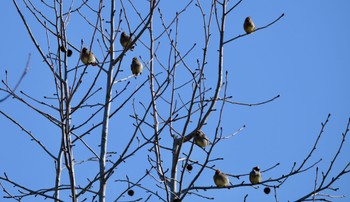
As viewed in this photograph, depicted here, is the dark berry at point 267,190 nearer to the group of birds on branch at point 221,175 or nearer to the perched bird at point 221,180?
the group of birds on branch at point 221,175

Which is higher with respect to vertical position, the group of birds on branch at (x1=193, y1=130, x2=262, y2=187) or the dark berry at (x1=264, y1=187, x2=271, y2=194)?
the group of birds on branch at (x1=193, y1=130, x2=262, y2=187)

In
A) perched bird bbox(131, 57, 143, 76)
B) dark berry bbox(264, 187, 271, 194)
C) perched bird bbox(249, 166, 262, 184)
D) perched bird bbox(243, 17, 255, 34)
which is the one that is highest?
perched bird bbox(243, 17, 255, 34)

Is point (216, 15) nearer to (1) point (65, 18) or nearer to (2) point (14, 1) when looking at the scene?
(1) point (65, 18)

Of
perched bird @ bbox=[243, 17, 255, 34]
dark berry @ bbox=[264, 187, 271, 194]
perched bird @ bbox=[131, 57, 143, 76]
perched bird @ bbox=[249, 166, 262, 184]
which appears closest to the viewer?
dark berry @ bbox=[264, 187, 271, 194]

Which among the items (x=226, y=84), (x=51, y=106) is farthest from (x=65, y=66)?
(x=226, y=84)

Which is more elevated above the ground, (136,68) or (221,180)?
(136,68)

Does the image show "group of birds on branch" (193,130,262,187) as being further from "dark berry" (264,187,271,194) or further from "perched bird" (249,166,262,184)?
"dark berry" (264,187,271,194)

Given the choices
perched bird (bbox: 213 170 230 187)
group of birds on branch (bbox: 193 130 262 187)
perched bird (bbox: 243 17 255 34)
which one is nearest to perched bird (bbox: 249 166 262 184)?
group of birds on branch (bbox: 193 130 262 187)

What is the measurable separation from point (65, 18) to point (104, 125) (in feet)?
3.10

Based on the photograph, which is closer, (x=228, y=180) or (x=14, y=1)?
(x=14, y=1)

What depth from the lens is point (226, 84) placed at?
5.60 m

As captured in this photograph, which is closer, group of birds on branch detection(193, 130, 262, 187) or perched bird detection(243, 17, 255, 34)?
group of birds on branch detection(193, 130, 262, 187)

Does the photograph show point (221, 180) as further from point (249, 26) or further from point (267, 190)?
point (249, 26)

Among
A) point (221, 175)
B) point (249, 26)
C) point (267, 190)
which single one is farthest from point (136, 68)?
point (267, 190)
